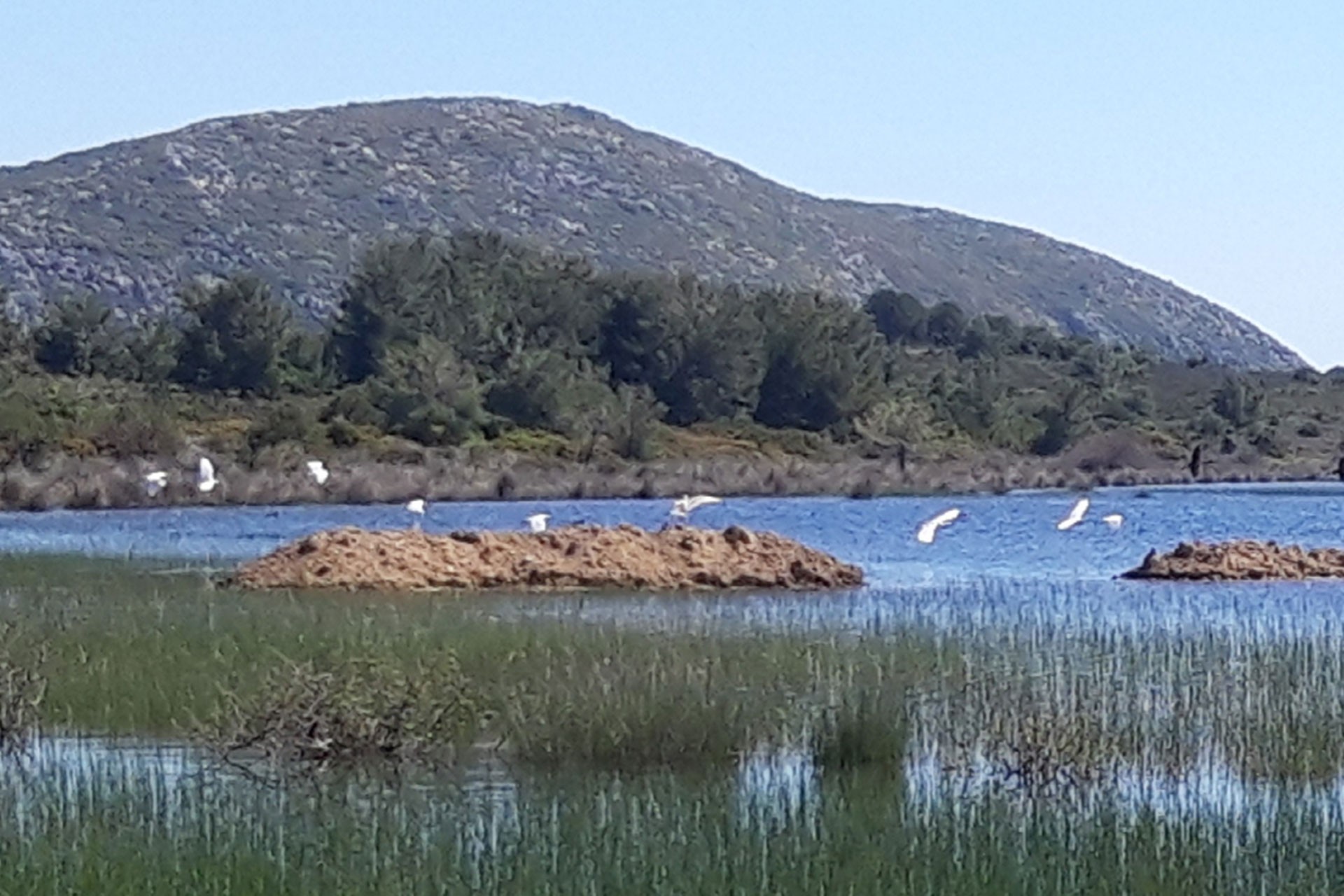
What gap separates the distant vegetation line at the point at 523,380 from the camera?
250ft

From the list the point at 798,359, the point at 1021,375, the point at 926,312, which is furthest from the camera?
the point at 926,312

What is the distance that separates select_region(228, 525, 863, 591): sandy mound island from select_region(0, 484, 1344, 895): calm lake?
217 centimetres

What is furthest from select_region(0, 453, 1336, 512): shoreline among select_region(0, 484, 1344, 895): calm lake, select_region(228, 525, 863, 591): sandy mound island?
select_region(0, 484, 1344, 895): calm lake

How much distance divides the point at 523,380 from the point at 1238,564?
166ft

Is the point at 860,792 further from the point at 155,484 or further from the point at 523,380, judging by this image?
the point at 523,380

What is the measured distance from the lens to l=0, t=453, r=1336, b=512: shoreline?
56812mm

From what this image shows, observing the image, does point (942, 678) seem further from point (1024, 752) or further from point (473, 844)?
point (473, 844)

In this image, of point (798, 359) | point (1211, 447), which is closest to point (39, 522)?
point (798, 359)

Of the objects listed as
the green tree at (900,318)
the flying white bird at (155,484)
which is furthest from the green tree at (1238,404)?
the flying white bird at (155,484)

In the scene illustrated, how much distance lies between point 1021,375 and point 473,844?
104 m

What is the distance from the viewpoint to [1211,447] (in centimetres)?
10056

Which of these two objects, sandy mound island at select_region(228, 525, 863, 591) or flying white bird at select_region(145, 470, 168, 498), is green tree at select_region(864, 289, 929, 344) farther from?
sandy mound island at select_region(228, 525, 863, 591)

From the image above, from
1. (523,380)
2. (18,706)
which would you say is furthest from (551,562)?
(523,380)

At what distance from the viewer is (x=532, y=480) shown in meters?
67.4
